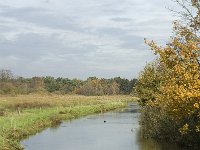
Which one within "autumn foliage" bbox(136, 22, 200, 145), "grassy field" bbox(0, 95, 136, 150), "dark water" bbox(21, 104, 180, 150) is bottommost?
"dark water" bbox(21, 104, 180, 150)

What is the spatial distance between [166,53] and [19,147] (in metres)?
14.7

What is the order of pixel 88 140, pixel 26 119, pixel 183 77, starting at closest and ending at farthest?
1. pixel 183 77
2. pixel 88 140
3. pixel 26 119

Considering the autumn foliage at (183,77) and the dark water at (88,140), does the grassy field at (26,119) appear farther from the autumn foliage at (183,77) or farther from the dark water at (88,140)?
the autumn foliage at (183,77)

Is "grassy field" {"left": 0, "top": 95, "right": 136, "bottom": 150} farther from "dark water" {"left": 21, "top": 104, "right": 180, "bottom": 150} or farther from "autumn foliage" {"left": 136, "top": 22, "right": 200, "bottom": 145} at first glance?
"autumn foliage" {"left": 136, "top": 22, "right": 200, "bottom": 145}

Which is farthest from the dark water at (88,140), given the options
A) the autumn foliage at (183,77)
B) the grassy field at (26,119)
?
the autumn foliage at (183,77)

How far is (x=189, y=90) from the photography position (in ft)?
58.9

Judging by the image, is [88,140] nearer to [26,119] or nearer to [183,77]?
[26,119]

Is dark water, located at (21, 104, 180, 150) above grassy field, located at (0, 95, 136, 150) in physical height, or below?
below

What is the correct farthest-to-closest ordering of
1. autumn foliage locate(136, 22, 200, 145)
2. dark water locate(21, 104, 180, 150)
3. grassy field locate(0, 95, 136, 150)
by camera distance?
grassy field locate(0, 95, 136, 150) < dark water locate(21, 104, 180, 150) < autumn foliage locate(136, 22, 200, 145)

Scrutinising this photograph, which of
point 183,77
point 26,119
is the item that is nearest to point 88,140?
point 26,119

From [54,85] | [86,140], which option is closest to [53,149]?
[86,140]

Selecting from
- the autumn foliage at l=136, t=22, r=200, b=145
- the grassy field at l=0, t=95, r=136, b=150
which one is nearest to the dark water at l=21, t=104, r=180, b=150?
the grassy field at l=0, t=95, r=136, b=150

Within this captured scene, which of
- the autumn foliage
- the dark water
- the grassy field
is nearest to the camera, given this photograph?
the autumn foliage

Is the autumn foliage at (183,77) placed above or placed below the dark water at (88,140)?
above
